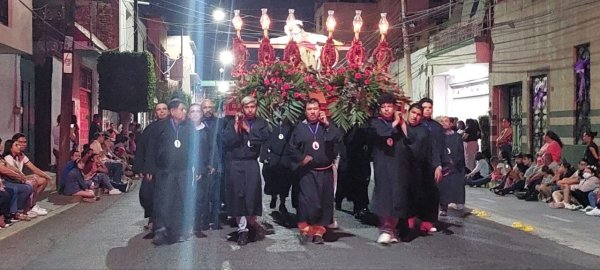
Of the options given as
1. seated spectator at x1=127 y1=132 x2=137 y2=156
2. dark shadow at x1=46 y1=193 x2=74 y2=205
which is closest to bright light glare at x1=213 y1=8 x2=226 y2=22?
seated spectator at x1=127 y1=132 x2=137 y2=156

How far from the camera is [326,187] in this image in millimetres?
9164

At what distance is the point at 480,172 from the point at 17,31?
464 inches

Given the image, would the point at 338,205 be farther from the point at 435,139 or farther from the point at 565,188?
the point at 565,188

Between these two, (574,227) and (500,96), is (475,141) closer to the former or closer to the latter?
(500,96)

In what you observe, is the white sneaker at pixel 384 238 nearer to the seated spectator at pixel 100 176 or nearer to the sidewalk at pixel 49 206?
the sidewalk at pixel 49 206

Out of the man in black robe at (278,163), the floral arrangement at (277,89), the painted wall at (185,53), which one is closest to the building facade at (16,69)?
the man in black robe at (278,163)

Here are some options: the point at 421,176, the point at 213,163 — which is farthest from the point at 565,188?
the point at 213,163

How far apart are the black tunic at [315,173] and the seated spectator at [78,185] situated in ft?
22.0

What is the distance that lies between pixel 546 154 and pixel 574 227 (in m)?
4.01

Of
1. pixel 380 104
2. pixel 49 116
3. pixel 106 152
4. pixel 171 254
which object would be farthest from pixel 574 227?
pixel 49 116

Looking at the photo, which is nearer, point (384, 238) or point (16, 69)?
point (384, 238)

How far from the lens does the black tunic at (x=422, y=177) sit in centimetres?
945

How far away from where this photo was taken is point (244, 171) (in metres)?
9.38

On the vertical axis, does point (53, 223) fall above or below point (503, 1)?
below
